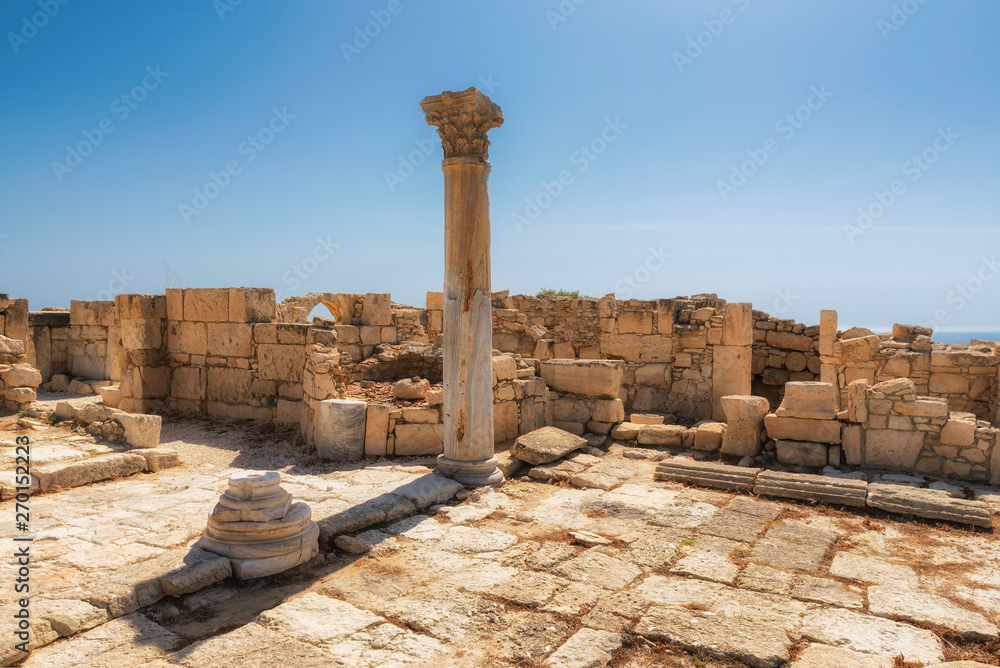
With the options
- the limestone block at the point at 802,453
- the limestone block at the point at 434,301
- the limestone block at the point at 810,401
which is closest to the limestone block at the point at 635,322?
the limestone block at the point at 434,301

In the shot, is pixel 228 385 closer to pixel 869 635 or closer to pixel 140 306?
pixel 140 306

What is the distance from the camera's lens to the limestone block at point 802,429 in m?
7.66

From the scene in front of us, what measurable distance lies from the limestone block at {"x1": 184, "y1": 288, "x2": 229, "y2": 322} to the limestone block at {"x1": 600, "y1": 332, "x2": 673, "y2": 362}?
7.10 metres

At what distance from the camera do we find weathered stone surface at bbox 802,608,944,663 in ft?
12.3

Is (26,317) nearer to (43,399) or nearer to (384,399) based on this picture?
(43,399)

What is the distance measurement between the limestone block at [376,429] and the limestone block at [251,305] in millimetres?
3285

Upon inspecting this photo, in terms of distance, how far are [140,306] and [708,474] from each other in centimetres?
892

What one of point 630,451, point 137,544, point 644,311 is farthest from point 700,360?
point 137,544

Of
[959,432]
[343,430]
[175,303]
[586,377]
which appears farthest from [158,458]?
[959,432]

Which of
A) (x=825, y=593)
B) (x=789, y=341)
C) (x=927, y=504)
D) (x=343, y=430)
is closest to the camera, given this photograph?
(x=825, y=593)

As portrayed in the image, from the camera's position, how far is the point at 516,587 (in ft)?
15.1

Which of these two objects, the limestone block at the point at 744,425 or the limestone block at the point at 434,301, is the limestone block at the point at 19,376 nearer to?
the limestone block at the point at 434,301

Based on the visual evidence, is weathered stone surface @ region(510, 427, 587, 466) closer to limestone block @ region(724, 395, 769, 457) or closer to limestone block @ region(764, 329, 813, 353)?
limestone block @ region(724, 395, 769, 457)

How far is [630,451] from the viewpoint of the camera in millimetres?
8695
